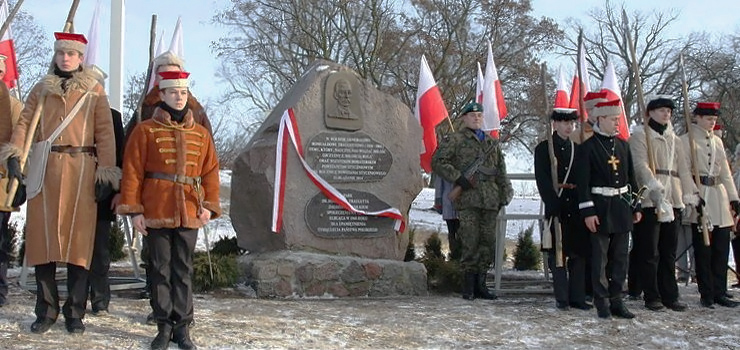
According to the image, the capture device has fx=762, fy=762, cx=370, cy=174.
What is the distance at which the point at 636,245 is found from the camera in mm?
6664

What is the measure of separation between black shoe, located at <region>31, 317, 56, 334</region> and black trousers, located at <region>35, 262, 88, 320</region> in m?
0.02

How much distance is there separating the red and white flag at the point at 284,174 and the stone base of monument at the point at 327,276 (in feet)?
1.17

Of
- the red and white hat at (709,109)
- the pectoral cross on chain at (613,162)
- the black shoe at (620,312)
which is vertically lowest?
the black shoe at (620,312)

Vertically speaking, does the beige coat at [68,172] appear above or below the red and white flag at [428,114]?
below

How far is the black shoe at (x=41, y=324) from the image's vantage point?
4.69m

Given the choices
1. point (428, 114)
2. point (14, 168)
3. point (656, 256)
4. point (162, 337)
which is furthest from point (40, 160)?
point (428, 114)

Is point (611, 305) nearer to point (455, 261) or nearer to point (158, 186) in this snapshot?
point (455, 261)

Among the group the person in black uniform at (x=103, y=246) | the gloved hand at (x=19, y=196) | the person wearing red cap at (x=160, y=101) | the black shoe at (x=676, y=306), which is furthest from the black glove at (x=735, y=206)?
the gloved hand at (x=19, y=196)

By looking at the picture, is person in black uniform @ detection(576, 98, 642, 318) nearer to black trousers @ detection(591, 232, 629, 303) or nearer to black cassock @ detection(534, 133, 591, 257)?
black trousers @ detection(591, 232, 629, 303)

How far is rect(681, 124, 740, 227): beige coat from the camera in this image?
683 centimetres

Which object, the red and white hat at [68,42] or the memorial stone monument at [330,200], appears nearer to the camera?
the red and white hat at [68,42]

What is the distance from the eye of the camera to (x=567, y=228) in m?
6.38

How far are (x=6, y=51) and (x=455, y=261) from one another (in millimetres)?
5676

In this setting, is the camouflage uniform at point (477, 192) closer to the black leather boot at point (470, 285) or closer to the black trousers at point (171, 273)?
the black leather boot at point (470, 285)
